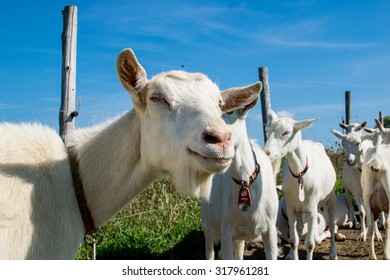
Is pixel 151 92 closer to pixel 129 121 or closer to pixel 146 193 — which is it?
pixel 129 121

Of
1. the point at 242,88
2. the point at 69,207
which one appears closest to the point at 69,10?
the point at 242,88

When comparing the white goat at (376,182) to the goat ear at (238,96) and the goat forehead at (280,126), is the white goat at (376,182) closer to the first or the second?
the goat forehead at (280,126)

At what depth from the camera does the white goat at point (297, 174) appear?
6.71 meters

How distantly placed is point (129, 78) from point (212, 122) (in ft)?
2.08

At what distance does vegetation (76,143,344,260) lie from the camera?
6441 mm

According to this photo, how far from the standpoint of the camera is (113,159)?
2.84m

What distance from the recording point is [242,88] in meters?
3.25

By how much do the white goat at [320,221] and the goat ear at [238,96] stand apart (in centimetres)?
427

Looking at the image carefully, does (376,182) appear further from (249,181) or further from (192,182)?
(192,182)

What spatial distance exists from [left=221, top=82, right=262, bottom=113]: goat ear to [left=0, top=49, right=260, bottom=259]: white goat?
26cm

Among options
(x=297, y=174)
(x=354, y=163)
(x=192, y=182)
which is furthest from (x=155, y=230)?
(x=354, y=163)

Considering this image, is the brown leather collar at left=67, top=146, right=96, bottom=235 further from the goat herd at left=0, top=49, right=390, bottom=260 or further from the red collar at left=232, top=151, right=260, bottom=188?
the red collar at left=232, top=151, right=260, bottom=188

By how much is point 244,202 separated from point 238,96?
6.21ft

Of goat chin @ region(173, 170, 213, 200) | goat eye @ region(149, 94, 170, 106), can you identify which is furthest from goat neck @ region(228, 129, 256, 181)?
goat eye @ region(149, 94, 170, 106)
